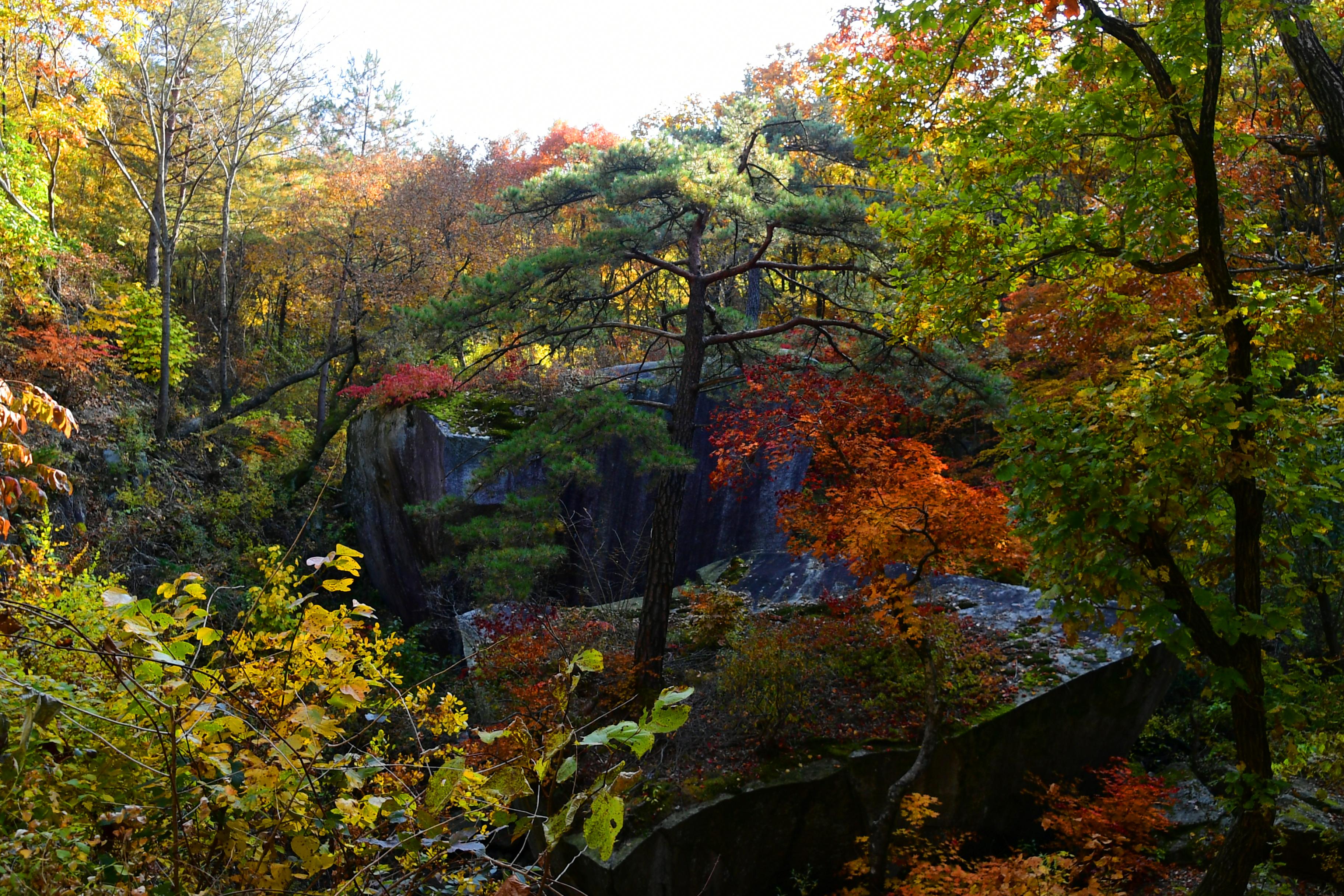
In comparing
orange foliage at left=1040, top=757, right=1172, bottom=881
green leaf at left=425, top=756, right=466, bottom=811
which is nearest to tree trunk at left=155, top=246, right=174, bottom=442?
orange foliage at left=1040, top=757, right=1172, bottom=881

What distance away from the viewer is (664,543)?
8.12 meters

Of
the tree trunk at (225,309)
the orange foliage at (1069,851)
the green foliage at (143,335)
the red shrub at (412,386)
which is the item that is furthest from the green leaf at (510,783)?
the tree trunk at (225,309)

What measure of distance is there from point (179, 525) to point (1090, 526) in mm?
13658

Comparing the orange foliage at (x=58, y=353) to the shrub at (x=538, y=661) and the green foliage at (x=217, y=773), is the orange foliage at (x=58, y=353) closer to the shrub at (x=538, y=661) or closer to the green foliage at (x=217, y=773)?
the shrub at (x=538, y=661)

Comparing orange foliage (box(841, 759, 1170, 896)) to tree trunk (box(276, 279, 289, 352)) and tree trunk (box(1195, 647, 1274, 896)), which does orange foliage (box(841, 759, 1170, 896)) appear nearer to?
tree trunk (box(1195, 647, 1274, 896))

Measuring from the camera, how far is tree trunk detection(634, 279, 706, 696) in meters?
8.08

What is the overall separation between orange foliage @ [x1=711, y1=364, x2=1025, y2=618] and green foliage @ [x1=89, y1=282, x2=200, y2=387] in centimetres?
1148

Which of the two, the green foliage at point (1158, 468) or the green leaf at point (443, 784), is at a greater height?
the green foliage at point (1158, 468)

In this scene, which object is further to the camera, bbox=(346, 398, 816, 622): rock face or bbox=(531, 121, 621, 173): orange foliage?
bbox=(531, 121, 621, 173): orange foliage

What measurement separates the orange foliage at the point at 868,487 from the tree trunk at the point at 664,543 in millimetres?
537

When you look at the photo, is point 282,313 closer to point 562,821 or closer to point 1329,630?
point 1329,630

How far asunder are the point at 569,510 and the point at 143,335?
367 inches

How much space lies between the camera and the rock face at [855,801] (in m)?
6.33

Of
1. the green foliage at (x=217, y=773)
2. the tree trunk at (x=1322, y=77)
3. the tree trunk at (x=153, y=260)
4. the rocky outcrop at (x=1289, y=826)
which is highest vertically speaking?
the tree trunk at (x=153, y=260)
